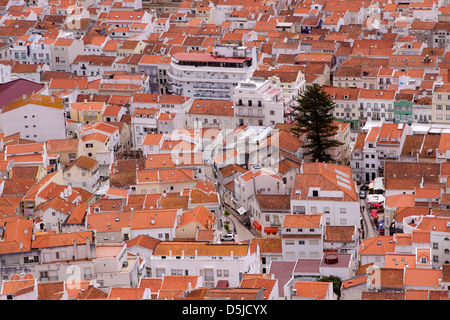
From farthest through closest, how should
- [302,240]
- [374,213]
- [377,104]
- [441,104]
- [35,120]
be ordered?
1. [377,104]
2. [441,104]
3. [35,120]
4. [374,213]
5. [302,240]

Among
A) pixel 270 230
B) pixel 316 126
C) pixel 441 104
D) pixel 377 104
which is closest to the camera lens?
pixel 270 230

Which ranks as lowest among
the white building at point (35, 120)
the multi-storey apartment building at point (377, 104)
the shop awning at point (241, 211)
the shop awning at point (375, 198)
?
the shop awning at point (241, 211)

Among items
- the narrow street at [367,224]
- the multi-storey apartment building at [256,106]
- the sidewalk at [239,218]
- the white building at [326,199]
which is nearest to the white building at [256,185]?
the sidewalk at [239,218]

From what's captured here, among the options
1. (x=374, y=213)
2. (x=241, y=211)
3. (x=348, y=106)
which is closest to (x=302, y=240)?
(x=241, y=211)

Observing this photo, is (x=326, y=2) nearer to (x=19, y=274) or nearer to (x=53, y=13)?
(x=53, y=13)

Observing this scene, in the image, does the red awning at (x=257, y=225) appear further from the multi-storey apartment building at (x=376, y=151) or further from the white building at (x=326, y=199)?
the multi-storey apartment building at (x=376, y=151)

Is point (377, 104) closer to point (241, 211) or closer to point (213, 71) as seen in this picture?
point (213, 71)

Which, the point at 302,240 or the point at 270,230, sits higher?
the point at 270,230

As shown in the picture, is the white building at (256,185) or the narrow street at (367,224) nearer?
the narrow street at (367,224)
